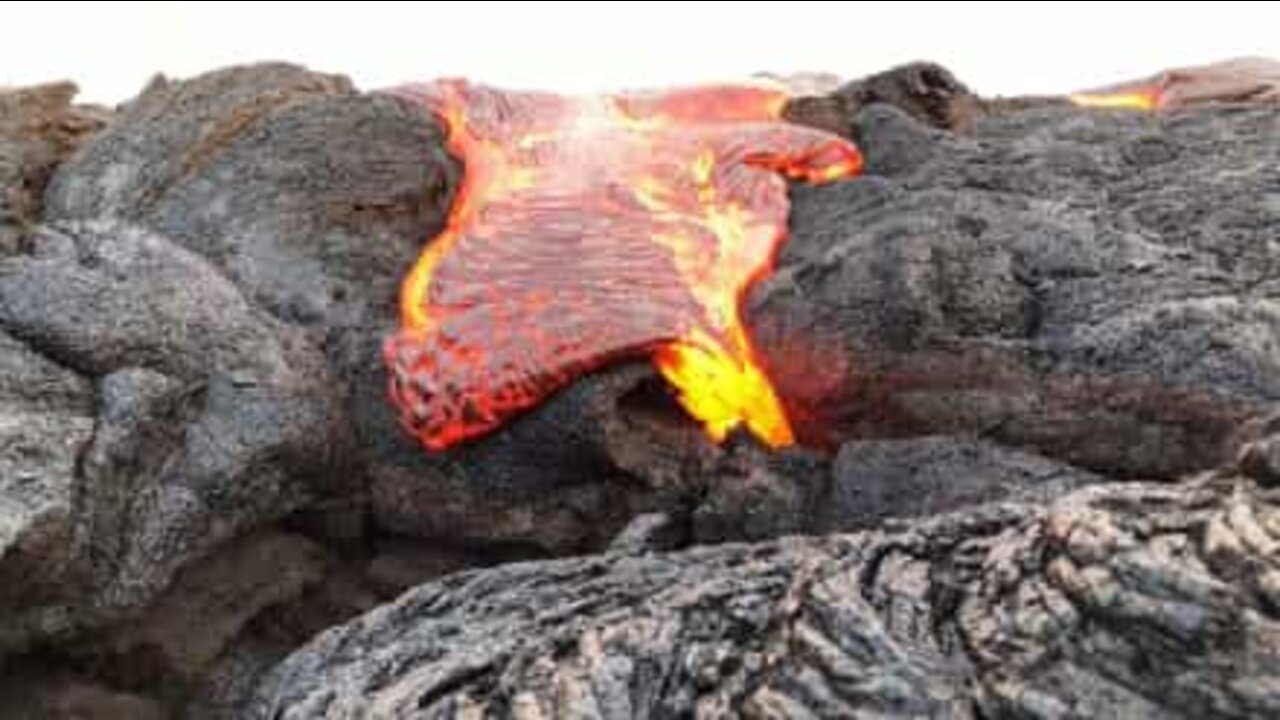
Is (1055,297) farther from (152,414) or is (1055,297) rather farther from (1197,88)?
(152,414)

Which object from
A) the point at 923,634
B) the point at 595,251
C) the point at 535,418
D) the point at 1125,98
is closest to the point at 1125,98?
the point at 1125,98

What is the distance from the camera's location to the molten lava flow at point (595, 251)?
278 inches

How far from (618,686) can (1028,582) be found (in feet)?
3.73

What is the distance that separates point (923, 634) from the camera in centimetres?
375

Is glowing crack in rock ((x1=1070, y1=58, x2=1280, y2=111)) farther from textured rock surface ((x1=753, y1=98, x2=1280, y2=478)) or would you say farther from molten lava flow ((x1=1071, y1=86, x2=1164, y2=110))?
textured rock surface ((x1=753, y1=98, x2=1280, y2=478))

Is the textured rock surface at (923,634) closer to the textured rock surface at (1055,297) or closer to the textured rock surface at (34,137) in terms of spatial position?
the textured rock surface at (1055,297)

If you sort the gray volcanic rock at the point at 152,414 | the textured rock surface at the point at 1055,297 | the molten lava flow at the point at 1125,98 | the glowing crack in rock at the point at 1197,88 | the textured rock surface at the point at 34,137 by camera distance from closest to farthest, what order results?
the gray volcanic rock at the point at 152,414 < the textured rock surface at the point at 1055,297 < the textured rock surface at the point at 34,137 < the glowing crack in rock at the point at 1197,88 < the molten lava flow at the point at 1125,98

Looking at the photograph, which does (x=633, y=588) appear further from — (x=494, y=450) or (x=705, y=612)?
(x=494, y=450)

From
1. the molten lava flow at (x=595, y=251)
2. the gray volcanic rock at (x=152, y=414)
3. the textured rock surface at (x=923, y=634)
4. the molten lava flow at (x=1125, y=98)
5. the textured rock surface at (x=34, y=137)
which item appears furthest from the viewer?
the molten lava flow at (x=1125, y=98)

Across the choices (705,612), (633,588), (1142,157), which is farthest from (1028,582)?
(1142,157)

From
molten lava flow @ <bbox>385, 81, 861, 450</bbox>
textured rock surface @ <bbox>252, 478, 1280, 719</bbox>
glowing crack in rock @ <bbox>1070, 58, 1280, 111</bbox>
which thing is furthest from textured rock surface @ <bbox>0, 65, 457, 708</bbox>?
glowing crack in rock @ <bbox>1070, 58, 1280, 111</bbox>

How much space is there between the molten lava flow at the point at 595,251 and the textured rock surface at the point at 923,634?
7.45ft

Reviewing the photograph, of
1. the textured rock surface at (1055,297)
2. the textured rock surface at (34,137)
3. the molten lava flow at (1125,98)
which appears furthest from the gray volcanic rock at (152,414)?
the molten lava flow at (1125,98)

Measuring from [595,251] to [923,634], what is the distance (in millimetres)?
4176
